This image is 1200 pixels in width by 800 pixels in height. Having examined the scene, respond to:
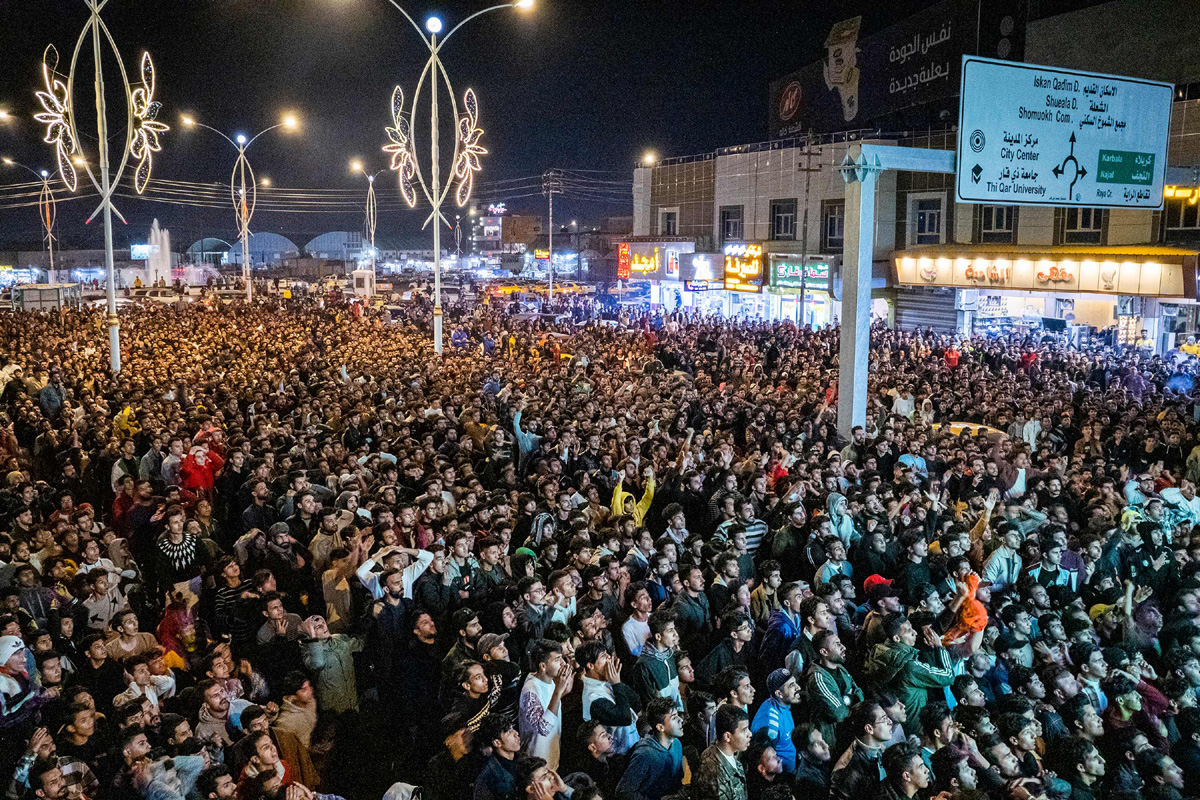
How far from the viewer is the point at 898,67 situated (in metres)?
34.9

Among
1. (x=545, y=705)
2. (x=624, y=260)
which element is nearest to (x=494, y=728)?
(x=545, y=705)

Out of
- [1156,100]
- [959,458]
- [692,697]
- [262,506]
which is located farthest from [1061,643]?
[1156,100]

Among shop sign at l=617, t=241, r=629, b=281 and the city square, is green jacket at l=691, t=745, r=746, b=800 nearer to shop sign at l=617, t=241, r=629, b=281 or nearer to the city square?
the city square

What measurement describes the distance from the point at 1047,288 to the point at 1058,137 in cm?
1374

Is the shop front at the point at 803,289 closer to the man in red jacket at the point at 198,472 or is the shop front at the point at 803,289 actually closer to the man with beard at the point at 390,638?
the man in red jacket at the point at 198,472

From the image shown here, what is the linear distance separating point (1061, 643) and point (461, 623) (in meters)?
3.95

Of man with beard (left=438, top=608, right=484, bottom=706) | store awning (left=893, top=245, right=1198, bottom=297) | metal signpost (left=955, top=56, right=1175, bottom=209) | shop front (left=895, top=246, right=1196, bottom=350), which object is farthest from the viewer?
shop front (left=895, top=246, right=1196, bottom=350)

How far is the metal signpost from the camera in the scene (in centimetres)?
1129

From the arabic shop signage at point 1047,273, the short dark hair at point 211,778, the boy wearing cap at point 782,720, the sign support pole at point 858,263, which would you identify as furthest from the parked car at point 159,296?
the boy wearing cap at point 782,720

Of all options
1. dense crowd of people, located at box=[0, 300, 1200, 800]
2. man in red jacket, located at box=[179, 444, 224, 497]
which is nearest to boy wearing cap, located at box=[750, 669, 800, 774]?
dense crowd of people, located at box=[0, 300, 1200, 800]

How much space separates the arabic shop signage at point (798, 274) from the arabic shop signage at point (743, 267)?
3.09 feet

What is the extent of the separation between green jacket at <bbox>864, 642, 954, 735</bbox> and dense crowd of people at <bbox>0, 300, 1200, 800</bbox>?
0.07 feet

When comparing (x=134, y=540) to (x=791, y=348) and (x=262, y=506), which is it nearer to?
(x=262, y=506)

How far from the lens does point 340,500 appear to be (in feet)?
26.7
